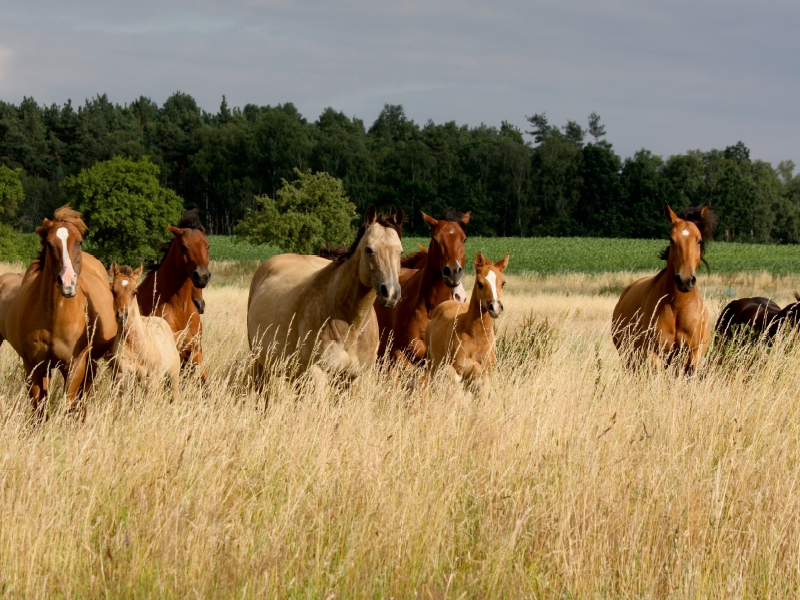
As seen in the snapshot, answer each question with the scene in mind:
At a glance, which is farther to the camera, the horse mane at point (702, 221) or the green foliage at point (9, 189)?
the green foliage at point (9, 189)

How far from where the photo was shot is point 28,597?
3.15 m

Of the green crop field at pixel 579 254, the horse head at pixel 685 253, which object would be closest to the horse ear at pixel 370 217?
the horse head at pixel 685 253

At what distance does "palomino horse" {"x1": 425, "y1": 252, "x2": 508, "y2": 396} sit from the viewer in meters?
7.03

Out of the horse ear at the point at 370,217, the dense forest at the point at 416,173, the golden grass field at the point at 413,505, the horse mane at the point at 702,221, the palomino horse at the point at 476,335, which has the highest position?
the dense forest at the point at 416,173

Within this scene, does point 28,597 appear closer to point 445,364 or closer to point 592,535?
point 592,535

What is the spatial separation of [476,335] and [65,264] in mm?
3590

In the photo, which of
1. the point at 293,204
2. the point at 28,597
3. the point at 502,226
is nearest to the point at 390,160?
the point at 502,226

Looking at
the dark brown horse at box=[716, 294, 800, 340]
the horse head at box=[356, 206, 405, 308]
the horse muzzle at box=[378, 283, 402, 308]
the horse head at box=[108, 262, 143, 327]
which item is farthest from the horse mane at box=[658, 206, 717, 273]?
the horse head at box=[108, 262, 143, 327]

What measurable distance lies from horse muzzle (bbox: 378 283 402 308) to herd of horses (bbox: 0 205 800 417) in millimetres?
11

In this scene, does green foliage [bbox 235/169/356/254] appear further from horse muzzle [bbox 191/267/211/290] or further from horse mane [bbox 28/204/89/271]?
horse mane [bbox 28/204/89/271]

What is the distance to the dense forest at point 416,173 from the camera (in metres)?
88.2

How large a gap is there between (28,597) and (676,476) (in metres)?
3.31

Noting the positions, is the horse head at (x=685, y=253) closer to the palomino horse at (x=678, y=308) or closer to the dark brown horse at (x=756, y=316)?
the palomino horse at (x=678, y=308)

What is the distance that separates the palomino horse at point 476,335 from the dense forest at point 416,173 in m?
77.9
